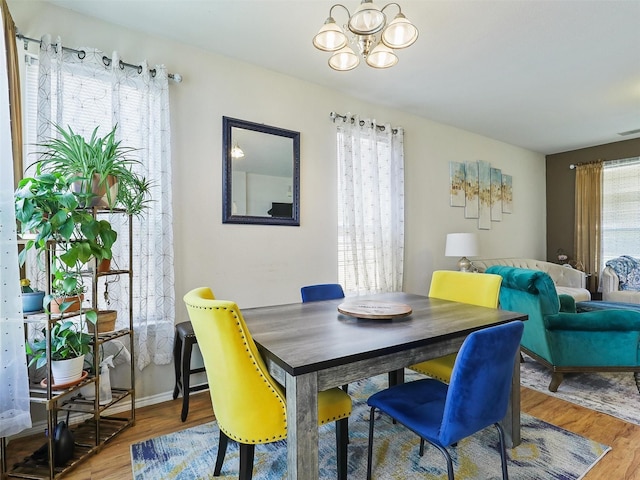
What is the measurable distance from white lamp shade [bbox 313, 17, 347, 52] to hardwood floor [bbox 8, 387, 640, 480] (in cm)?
240

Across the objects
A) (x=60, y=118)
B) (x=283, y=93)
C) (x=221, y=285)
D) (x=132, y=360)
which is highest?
(x=283, y=93)

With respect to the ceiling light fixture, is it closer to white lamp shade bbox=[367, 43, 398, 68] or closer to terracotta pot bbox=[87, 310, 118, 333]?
white lamp shade bbox=[367, 43, 398, 68]

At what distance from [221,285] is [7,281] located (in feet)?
4.39

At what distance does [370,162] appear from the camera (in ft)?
11.3

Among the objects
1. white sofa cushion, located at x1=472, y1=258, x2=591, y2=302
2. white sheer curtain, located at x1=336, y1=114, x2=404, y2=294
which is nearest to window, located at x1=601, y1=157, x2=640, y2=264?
white sofa cushion, located at x1=472, y1=258, x2=591, y2=302

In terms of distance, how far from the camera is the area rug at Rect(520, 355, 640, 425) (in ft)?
7.29

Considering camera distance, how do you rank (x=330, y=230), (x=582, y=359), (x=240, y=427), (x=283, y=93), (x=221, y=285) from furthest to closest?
(x=330, y=230), (x=283, y=93), (x=221, y=285), (x=582, y=359), (x=240, y=427)

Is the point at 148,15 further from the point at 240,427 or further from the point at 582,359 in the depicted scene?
the point at 582,359

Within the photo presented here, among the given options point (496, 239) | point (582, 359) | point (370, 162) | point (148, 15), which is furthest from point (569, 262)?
point (148, 15)

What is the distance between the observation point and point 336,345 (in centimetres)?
125

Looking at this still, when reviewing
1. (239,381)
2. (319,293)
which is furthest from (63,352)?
(319,293)

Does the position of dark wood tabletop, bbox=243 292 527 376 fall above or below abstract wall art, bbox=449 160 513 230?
below

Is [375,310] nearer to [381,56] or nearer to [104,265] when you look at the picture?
[381,56]

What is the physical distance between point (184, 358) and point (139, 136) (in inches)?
61.2
